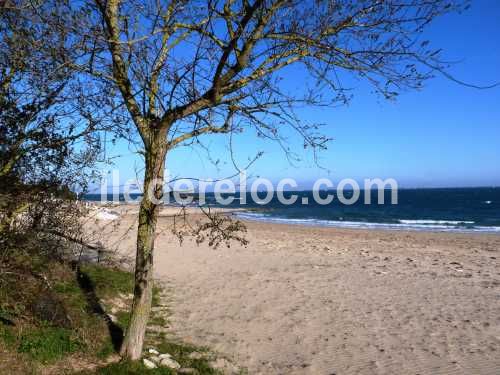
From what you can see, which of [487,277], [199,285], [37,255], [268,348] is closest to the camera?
[37,255]

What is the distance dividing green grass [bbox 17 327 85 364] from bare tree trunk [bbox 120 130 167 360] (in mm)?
730

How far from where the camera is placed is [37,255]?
541 cm

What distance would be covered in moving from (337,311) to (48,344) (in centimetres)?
505

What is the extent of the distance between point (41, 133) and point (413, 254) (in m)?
14.3

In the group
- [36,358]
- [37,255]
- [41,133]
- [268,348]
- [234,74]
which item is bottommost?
[268,348]

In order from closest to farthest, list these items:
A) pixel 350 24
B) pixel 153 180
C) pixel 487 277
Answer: pixel 350 24, pixel 153 180, pixel 487 277

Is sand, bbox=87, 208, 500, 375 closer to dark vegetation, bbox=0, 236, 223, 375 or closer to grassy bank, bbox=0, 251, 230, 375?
grassy bank, bbox=0, 251, 230, 375

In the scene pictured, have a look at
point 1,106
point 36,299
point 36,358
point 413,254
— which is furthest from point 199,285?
point 413,254

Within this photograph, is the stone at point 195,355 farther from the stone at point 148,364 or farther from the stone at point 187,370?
the stone at point 148,364

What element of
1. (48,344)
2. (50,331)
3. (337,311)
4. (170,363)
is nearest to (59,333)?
(50,331)

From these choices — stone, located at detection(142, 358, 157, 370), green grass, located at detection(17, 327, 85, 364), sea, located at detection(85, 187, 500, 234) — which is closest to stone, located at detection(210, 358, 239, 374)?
stone, located at detection(142, 358, 157, 370)

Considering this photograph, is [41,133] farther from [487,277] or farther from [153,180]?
[487,277]

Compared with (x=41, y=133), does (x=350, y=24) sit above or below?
above

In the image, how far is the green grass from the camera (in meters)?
4.70
